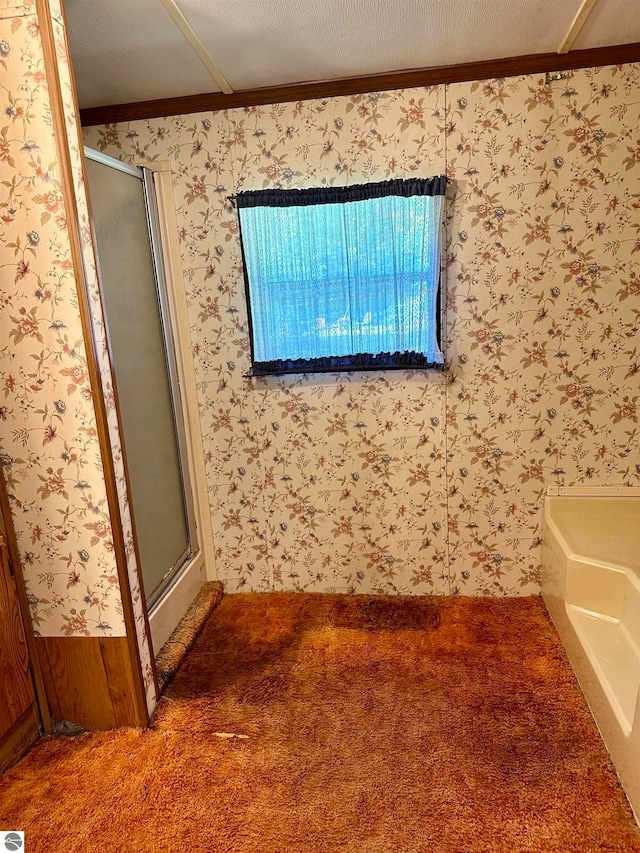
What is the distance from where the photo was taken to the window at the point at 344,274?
2.13 meters

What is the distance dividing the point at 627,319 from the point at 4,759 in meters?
2.62

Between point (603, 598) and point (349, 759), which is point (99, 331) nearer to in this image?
point (349, 759)

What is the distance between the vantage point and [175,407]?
240 cm

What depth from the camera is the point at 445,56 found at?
1971 millimetres

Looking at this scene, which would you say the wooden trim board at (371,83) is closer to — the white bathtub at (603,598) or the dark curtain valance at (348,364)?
the dark curtain valance at (348,364)

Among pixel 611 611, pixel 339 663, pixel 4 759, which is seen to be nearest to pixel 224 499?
pixel 339 663

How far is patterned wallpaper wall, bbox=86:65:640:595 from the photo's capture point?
2.08m

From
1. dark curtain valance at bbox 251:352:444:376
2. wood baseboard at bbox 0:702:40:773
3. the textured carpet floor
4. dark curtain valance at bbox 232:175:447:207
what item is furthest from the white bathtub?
wood baseboard at bbox 0:702:40:773

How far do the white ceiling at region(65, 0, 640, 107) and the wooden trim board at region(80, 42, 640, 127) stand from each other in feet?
0.09

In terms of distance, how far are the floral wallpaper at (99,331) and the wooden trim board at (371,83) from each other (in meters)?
0.77

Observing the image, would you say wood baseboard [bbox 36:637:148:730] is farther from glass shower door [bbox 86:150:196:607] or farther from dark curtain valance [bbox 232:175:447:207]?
dark curtain valance [bbox 232:175:447:207]

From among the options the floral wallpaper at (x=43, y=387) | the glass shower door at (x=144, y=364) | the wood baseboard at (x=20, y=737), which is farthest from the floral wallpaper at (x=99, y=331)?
the wood baseboard at (x=20, y=737)

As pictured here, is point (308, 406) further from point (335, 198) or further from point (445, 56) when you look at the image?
point (445, 56)

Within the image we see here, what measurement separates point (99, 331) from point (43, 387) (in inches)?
9.0
